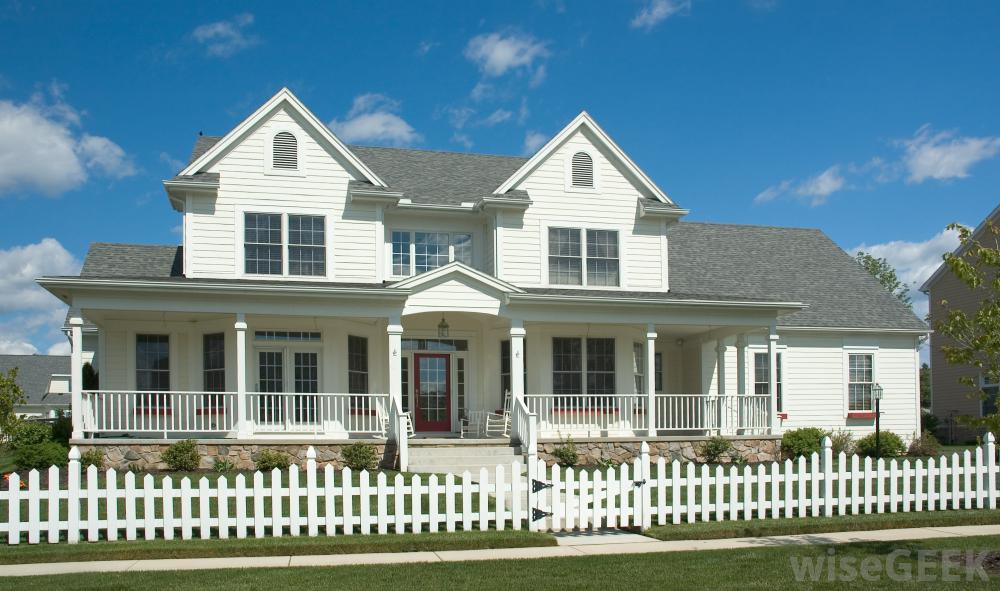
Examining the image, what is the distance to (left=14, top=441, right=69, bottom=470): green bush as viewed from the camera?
59.5 ft

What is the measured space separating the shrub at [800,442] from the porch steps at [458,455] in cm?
770

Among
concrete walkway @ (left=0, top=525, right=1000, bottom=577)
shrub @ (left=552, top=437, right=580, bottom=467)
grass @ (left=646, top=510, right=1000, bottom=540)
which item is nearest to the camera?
concrete walkway @ (left=0, top=525, right=1000, bottom=577)

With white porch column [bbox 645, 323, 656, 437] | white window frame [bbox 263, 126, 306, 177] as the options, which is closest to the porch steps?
white porch column [bbox 645, 323, 656, 437]

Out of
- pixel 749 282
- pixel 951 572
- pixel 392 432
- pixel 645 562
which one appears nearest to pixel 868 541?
pixel 951 572

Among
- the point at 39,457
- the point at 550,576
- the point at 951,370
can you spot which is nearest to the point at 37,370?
the point at 39,457

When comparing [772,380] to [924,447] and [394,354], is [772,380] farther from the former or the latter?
[394,354]

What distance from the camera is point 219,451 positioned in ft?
63.0

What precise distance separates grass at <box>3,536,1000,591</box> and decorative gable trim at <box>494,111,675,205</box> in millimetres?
13956

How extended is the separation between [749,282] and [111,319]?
17689 millimetres

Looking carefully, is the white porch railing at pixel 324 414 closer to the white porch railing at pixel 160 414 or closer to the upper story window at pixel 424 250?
the white porch railing at pixel 160 414

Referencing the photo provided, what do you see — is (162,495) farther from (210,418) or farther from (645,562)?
(210,418)

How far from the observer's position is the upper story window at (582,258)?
23781 millimetres

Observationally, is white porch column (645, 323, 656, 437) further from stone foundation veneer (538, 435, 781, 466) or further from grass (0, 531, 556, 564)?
grass (0, 531, 556, 564)

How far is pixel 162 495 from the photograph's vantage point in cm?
1180
